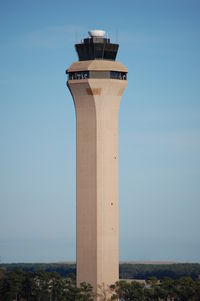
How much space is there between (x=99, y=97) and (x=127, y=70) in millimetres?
4865

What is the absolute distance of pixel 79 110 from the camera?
11438 centimetres

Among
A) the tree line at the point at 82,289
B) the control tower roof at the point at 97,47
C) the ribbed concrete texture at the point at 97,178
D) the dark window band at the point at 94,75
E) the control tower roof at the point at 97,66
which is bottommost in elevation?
the tree line at the point at 82,289

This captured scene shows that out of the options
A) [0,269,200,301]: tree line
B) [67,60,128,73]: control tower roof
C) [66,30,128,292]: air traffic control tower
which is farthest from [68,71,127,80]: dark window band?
[0,269,200,301]: tree line

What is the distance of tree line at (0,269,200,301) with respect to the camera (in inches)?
4429

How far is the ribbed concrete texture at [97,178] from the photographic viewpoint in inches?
4451

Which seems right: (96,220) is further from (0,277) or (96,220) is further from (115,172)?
(0,277)

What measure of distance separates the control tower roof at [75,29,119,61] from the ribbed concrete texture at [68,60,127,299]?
4.18 feet

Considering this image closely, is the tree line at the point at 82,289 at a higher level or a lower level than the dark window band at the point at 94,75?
lower

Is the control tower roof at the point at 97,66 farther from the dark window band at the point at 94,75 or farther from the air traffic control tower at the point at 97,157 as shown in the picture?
the dark window band at the point at 94,75

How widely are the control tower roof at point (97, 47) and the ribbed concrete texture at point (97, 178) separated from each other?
127cm

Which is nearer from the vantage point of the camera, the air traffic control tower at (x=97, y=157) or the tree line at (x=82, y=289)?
the tree line at (x=82, y=289)

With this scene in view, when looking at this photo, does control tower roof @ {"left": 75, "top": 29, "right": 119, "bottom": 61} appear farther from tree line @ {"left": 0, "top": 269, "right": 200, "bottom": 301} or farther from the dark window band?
tree line @ {"left": 0, "top": 269, "right": 200, "bottom": 301}

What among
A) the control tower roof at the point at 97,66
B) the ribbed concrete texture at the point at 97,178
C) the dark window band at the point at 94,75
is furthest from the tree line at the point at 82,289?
the control tower roof at the point at 97,66

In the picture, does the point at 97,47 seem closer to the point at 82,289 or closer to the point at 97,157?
the point at 97,157
